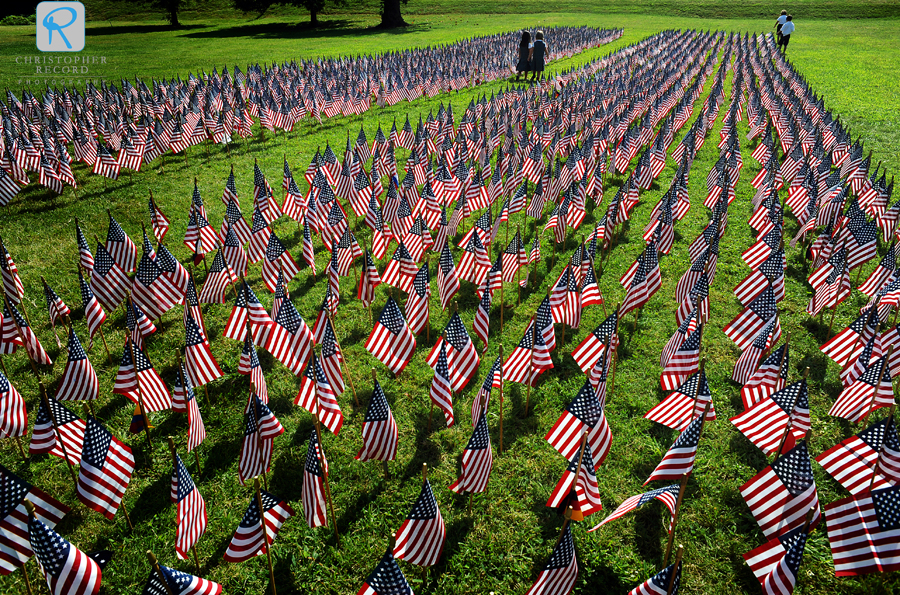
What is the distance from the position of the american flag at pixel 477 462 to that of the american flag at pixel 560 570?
132 centimetres

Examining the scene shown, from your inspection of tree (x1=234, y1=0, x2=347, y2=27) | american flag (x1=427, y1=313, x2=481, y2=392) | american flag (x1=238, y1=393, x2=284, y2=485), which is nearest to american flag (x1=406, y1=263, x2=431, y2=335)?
american flag (x1=427, y1=313, x2=481, y2=392)

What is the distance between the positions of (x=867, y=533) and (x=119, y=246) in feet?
36.6

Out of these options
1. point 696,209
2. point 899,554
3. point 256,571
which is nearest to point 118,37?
point 696,209

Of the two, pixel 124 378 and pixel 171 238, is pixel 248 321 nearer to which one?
pixel 124 378

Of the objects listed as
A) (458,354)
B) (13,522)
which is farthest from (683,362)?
(13,522)

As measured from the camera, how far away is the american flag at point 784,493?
190 inches

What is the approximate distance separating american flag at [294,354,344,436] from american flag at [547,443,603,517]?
2.68 m

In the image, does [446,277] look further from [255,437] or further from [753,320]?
[753,320]

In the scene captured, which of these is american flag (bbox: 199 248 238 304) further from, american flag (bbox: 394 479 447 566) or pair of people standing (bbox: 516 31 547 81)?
pair of people standing (bbox: 516 31 547 81)

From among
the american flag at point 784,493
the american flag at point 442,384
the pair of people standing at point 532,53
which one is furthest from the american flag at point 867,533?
the pair of people standing at point 532,53

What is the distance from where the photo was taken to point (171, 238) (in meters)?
12.8

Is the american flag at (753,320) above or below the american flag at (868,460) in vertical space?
above

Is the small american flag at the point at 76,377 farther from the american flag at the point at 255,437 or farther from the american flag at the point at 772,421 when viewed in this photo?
the american flag at the point at 772,421

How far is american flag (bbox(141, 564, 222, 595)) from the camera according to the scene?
159 inches
